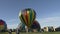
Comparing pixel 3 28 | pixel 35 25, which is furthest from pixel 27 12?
pixel 3 28

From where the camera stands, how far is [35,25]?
8644cm

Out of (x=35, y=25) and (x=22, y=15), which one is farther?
(x=35, y=25)

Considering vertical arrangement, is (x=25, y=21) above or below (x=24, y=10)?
below

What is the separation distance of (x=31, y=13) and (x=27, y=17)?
220 centimetres

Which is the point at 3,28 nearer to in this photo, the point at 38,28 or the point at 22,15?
the point at 38,28

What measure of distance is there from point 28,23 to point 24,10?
480 cm

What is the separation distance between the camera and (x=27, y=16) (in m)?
55.8

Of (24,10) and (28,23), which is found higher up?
(24,10)

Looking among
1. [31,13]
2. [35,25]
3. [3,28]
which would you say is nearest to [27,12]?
[31,13]

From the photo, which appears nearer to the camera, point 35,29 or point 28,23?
point 28,23

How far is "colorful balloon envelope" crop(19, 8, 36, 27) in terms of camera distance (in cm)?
5584

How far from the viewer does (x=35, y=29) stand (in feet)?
285

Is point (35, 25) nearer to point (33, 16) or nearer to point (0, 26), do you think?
point (0, 26)

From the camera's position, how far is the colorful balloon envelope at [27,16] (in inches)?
2199
